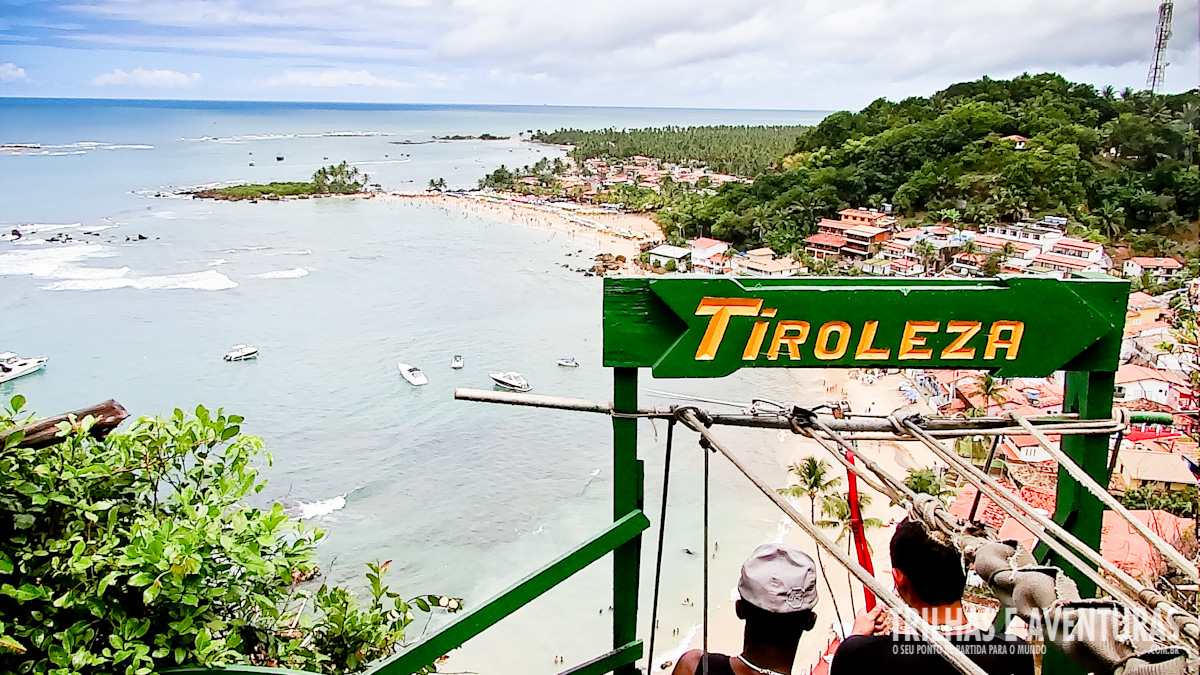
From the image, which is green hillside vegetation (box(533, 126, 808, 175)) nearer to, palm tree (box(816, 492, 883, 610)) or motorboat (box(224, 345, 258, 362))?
motorboat (box(224, 345, 258, 362))

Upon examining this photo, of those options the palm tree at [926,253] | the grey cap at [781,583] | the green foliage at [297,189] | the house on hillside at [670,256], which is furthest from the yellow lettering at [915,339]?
the green foliage at [297,189]

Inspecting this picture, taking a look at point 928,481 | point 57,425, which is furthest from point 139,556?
point 928,481

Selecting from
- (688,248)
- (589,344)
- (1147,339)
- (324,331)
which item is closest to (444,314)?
(324,331)

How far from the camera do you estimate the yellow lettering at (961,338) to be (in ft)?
5.02

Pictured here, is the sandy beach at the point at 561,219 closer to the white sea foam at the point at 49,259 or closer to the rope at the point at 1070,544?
the white sea foam at the point at 49,259

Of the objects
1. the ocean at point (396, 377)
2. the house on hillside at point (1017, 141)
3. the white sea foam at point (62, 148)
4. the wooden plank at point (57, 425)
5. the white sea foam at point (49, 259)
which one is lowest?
the ocean at point (396, 377)

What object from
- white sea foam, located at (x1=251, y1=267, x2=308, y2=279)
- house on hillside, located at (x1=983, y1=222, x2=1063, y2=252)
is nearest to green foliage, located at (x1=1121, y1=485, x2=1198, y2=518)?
house on hillside, located at (x1=983, y1=222, x2=1063, y2=252)

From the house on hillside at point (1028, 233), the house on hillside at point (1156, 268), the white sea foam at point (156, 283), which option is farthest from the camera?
the white sea foam at point (156, 283)

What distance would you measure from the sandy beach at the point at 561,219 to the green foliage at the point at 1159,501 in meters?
21.8

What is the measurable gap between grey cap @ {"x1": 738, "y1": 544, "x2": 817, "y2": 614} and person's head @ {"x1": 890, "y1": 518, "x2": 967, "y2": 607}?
233mm

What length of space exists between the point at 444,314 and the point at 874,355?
2611cm

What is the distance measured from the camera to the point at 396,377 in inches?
826

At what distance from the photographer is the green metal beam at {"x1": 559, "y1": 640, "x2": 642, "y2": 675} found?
1.69m

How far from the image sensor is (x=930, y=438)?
1564 mm
